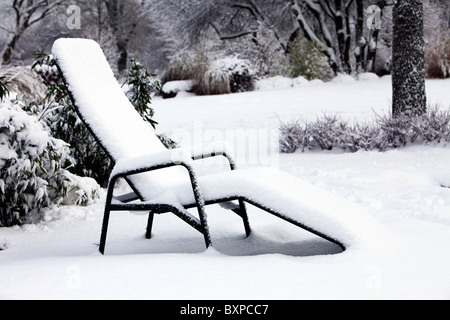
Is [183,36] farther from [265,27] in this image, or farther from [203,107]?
[203,107]

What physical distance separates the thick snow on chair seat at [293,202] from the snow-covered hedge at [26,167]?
1.17 m

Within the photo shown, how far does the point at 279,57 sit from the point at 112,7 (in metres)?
15.2

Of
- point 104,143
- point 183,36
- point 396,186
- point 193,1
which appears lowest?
point 396,186

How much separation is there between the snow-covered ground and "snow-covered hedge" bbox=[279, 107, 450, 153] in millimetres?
164

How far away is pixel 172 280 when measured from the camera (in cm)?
201

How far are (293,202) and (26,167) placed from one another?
174 cm

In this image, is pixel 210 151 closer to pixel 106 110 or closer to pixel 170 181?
pixel 170 181

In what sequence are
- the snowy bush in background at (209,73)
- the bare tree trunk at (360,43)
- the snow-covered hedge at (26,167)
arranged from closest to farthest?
the snow-covered hedge at (26,167) → the snowy bush in background at (209,73) → the bare tree trunk at (360,43)

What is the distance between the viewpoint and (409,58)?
6020 mm

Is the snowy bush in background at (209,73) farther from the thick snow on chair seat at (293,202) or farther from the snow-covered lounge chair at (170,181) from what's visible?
the thick snow on chair seat at (293,202)

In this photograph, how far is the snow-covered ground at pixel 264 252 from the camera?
6.24 ft

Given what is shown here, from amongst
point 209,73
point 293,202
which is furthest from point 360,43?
point 293,202

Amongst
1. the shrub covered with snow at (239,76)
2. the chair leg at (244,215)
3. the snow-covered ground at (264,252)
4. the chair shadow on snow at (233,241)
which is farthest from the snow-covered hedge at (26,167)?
the shrub covered with snow at (239,76)

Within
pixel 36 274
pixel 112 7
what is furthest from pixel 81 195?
pixel 112 7
